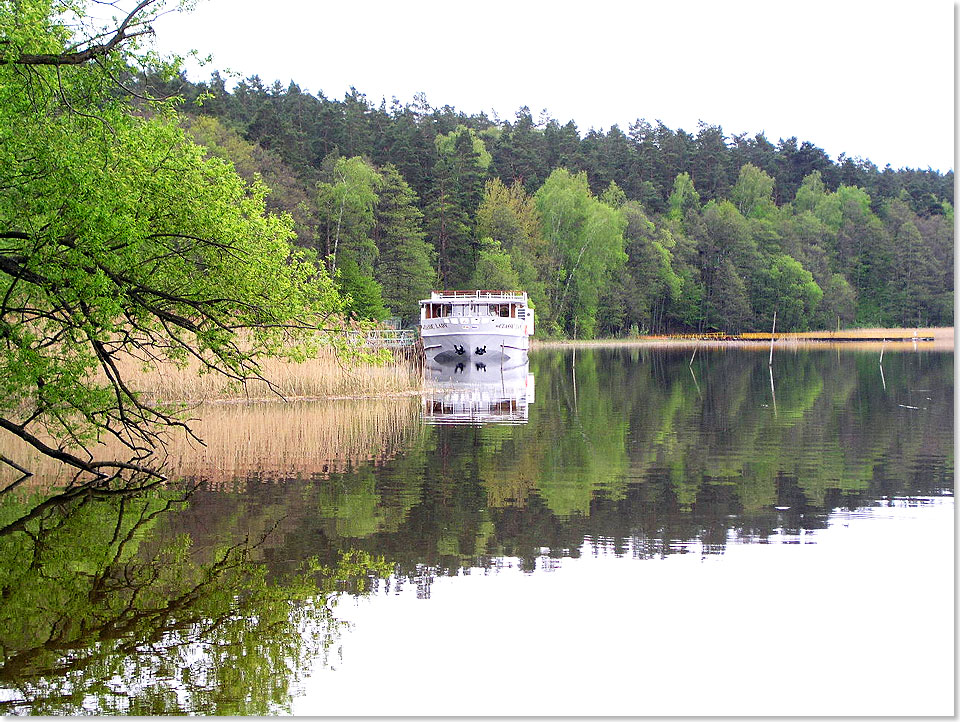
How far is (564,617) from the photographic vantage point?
10.3 meters

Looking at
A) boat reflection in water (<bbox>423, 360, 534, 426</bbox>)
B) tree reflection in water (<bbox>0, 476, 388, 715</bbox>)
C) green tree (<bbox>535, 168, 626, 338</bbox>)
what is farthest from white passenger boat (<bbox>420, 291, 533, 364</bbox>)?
green tree (<bbox>535, 168, 626, 338</bbox>)

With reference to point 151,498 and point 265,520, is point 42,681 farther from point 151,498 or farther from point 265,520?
point 151,498

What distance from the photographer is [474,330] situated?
56125 mm

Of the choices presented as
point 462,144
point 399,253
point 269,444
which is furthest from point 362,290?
point 269,444

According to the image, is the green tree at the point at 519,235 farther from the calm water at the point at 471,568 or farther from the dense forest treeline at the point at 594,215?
the calm water at the point at 471,568

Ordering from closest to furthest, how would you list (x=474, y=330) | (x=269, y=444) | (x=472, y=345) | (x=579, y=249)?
1. (x=269, y=444)
2. (x=474, y=330)
3. (x=472, y=345)
4. (x=579, y=249)

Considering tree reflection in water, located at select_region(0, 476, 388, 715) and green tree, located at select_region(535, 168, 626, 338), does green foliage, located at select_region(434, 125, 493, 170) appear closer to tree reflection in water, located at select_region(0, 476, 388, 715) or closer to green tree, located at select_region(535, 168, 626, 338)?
green tree, located at select_region(535, 168, 626, 338)

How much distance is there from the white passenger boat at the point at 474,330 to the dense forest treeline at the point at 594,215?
58.6ft

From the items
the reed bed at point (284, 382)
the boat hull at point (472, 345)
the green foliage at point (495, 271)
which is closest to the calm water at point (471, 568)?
the reed bed at point (284, 382)

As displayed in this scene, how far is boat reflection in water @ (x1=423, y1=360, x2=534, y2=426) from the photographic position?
29362 mm

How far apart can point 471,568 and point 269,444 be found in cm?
1075

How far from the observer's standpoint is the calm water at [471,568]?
905 centimetres

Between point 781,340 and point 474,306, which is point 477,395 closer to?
point 474,306

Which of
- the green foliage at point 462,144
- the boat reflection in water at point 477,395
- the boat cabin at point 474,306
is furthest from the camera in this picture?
the green foliage at point 462,144
